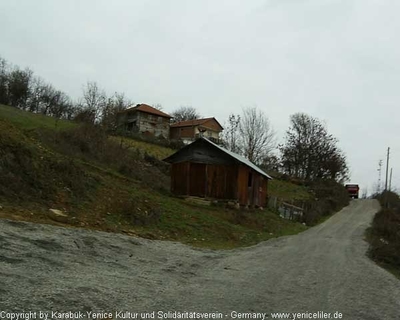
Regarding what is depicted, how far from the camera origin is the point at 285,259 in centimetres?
1415

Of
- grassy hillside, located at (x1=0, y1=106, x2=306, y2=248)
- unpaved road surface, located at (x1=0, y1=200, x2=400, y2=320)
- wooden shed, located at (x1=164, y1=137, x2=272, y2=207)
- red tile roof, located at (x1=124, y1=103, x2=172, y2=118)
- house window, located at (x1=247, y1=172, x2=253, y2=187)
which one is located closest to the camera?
unpaved road surface, located at (x1=0, y1=200, x2=400, y2=320)

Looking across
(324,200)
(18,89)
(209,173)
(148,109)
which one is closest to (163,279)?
(209,173)

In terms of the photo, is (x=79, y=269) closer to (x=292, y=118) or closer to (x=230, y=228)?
(x=230, y=228)

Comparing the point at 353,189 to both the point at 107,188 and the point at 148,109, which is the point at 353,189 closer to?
the point at 148,109

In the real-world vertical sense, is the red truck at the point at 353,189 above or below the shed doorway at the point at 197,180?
above

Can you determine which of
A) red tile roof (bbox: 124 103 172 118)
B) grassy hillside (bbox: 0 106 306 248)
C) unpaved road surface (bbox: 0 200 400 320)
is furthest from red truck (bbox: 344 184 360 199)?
unpaved road surface (bbox: 0 200 400 320)

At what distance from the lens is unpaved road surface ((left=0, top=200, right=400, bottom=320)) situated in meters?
6.69

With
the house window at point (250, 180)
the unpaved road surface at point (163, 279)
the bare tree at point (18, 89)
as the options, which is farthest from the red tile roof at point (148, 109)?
the unpaved road surface at point (163, 279)

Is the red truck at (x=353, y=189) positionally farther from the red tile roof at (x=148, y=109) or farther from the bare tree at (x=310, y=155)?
the red tile roof at (x=148, y=109)

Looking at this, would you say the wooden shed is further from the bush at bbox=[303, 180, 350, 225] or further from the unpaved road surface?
the unpaved road surface

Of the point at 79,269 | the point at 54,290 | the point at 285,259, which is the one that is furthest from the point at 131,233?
the point at 54,290

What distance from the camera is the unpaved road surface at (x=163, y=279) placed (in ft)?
21.9

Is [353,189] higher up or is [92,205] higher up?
[353,189]

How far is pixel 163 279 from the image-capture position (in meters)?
9.12
